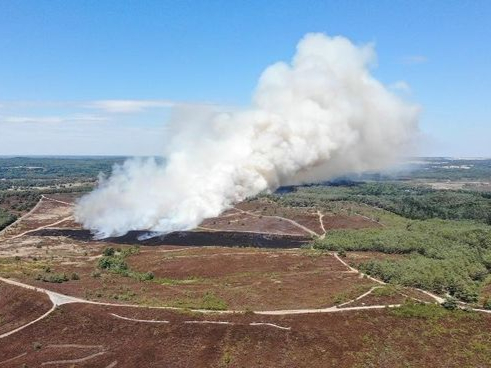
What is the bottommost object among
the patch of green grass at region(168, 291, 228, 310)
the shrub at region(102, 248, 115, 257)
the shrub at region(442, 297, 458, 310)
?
the shrub at region(102, 248, 115, 257)

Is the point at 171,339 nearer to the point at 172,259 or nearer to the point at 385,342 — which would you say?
the point at 385,342

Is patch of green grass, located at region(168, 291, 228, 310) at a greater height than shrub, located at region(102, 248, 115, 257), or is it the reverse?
patch of green grass, located at region(168, 291, 228, 310)

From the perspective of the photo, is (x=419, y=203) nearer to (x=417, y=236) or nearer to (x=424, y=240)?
(x=417, y=236)

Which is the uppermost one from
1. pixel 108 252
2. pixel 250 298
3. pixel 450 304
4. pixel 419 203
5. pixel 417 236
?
pixel 419 203

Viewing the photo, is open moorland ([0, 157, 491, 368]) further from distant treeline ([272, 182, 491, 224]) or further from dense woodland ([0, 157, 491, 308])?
distant treeline ([272, 182, 491, 224])

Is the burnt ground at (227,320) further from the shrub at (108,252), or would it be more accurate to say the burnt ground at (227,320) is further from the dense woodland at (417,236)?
the dense woodland at (417,236)

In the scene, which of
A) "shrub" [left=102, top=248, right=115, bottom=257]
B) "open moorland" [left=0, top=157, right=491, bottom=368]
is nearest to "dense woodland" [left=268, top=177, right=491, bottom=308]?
"open moorland" [left=0, top=157, right=491, bottom=368]

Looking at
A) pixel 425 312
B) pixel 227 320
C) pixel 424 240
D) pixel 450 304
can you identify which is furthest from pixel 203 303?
pixel 424 240

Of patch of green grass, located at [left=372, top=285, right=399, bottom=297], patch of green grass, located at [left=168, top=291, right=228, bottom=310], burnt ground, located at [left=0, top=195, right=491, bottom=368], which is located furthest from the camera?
patch of green grass, located at [left=372, top=285, right=399, bottom=297]

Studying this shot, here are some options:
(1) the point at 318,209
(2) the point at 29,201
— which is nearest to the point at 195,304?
(1) the point at 318,209
